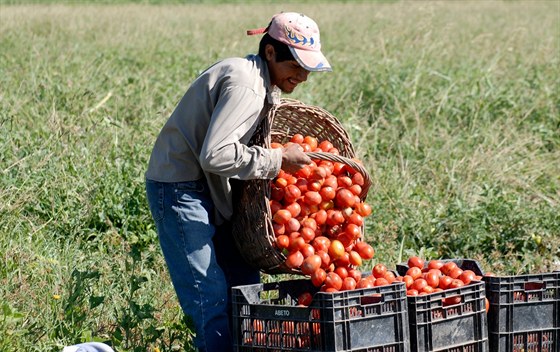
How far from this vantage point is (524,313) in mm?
3910

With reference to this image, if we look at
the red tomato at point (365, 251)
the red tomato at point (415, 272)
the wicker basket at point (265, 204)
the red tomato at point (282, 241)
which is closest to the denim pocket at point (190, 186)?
the wicker basket at point (265, 204)

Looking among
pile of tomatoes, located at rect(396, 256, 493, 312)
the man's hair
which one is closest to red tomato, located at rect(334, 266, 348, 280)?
pile of tomatoes, located at rect(396, 256, 493, 312)

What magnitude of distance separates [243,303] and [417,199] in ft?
10.7

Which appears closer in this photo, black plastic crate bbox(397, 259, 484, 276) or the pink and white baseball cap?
the pink and white baseball cap

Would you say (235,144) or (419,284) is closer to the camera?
(235,144)

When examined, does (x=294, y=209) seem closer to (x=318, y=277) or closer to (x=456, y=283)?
(x=318, y=277)

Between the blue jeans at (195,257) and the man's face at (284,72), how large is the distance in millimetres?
552

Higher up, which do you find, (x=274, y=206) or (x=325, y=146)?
(x=325, y=146)

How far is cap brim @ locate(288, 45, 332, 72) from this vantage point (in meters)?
3.78

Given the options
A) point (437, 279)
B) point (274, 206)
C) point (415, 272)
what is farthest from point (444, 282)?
point (274, 206)

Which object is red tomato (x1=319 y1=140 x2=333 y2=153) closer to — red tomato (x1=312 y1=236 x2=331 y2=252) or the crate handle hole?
red tomato (x1=312 y1=236 x2=331 y2=252)

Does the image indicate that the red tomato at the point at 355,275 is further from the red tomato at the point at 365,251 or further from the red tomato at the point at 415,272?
the red tomato at the point at 415,272

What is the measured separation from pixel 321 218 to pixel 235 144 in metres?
0.56

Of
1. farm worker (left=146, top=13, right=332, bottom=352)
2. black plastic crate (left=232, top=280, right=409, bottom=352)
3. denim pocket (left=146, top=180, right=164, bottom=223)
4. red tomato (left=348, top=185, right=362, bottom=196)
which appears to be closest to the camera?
black plastic crate (left=232, top=280, right=409, bottom=352)
